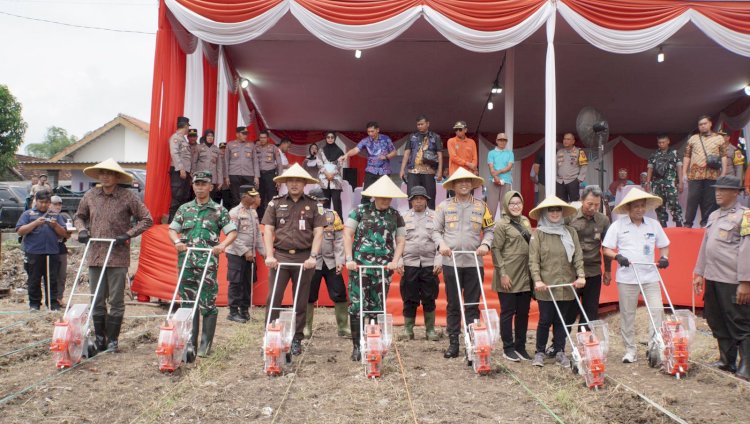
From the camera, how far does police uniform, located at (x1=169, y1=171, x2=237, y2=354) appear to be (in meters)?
5.25

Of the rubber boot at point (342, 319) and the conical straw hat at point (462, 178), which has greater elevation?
the conical straw hat at point (462, 178)

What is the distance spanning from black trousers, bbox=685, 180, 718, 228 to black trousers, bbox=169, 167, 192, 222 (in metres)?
7.33

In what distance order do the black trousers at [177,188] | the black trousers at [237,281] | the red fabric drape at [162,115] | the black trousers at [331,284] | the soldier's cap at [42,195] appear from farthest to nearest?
the black trousers at [177,188] < the soldier's cap at [42,195] < the red fabric drape at [162,115] < the black trousers at [237,281] < the black trousers at [331,284]

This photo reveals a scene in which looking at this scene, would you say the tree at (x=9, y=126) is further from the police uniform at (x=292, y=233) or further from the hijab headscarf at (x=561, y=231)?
the hijab headscarf at (x=561, y=231)

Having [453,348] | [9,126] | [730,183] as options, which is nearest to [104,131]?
[9,126]

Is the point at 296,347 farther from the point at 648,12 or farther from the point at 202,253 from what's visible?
the point at 648,12

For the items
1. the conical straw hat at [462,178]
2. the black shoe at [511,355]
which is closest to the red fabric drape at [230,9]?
the conical straw hat at [462,178]

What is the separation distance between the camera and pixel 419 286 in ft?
20.0

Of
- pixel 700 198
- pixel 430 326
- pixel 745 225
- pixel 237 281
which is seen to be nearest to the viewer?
pixel 745 225

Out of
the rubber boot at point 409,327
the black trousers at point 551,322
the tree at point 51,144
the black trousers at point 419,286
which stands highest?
the tree at point 51,144

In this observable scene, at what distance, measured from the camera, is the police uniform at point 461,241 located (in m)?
5.28

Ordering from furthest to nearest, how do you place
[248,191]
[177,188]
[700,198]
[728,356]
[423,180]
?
[423,180]
[700,198]
[177,188]
[248,191]
[728,356]

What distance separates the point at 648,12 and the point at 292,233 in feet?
19.6

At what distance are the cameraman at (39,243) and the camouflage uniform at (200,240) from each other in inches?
140
